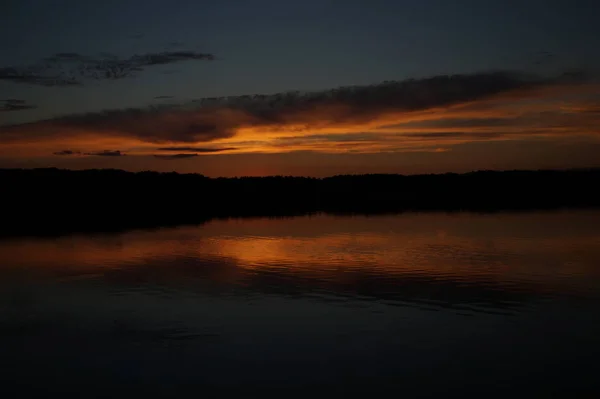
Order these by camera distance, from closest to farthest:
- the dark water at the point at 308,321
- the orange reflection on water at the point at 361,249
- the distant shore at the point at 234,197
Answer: the dark water at the point at 308,321 → the orange reflection on water at the point at 361,249 → the distant shore at the point at 234,197

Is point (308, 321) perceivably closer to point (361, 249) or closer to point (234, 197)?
point (361, 249)

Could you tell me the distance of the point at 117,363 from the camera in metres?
10.3

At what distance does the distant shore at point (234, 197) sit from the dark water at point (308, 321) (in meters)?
17.8

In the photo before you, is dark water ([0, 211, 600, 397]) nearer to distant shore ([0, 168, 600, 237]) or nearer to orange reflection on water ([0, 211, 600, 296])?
orange reflection on water ([0, 211, 600, 296])

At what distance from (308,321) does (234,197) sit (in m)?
61.6

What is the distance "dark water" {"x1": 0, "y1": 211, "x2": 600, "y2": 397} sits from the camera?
9492 millimetres

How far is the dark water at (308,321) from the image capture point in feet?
31.1

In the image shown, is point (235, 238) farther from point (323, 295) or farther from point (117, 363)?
point (117, 363)

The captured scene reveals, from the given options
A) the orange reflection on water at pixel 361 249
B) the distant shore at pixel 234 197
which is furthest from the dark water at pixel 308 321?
the distant shore at pixel 234 197

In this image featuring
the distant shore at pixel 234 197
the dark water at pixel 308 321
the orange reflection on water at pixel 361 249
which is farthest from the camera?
the distant shore at pixel 234 197

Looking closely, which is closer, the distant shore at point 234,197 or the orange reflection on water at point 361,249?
the orange reflection on water at point 361,249

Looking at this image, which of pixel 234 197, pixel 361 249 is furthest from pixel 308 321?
pixel 234 197

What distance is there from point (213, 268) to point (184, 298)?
5019 millimetres

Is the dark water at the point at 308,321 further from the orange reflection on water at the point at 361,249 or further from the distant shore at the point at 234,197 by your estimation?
the distant shore at the point at 234,197
